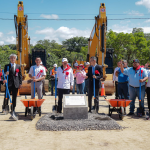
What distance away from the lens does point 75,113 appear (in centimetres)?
648

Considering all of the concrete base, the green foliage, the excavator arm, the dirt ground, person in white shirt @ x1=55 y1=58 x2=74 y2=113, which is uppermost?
the green foliage

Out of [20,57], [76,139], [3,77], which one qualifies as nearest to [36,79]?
[3,77]

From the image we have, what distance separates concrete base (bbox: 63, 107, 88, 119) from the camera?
6.45 meters

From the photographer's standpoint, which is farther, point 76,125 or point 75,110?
point 75,110

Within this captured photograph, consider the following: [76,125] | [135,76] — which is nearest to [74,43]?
[135,76]

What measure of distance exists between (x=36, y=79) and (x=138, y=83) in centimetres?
339

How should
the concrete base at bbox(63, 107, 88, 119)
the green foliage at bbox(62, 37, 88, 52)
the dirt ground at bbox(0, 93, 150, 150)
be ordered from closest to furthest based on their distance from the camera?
the dirt ground at bbox(0, 93, 150, 150)
the concrete base at bbox(63, 107, 88, 119)
the green foliage at bbox(62, 37, 88, 52)

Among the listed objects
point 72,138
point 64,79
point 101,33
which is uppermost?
point 101,33

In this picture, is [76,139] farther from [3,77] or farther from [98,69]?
[3,77]

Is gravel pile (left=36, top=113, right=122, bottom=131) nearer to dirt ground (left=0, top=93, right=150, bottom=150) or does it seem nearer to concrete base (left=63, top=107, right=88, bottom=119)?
dirt ground (left=0, top=93, right=150, bottom=150)

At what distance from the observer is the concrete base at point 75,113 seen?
6449 millimetres

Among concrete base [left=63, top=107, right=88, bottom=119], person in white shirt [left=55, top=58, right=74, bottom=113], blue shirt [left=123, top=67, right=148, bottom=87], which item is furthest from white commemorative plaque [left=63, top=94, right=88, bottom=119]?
blue shirt [left=123, top=67, right=148, bottom=87]

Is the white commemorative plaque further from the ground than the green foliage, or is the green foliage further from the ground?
the green foliage

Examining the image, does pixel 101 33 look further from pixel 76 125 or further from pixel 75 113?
pixel 76 125
